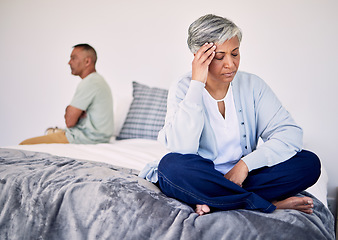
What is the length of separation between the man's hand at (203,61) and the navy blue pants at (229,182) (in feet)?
1.09

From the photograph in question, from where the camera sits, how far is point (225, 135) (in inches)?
66.9

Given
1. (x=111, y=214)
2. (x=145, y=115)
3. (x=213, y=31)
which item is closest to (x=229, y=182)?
(x=111, y=214)

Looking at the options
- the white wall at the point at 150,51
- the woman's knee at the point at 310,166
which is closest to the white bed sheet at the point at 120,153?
the woman's knee at the point at 310,166

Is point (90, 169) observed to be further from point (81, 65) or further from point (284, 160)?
point (81, 65)

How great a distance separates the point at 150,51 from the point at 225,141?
211cm

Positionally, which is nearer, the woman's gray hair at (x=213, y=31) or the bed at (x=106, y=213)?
the bed at (x=106, y=213)

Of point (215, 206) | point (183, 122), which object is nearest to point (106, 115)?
point (183, 122)

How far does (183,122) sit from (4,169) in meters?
0.83

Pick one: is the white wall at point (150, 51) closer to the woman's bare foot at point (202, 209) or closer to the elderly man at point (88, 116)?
the elderly man at point (88, 116)

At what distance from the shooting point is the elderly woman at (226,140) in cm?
140

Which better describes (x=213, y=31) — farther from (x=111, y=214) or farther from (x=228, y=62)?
(x=111, y=214)

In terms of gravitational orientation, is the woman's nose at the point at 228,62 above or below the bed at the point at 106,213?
above

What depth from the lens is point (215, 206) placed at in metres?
1.39

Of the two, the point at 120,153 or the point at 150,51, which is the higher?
the point at 150,51
